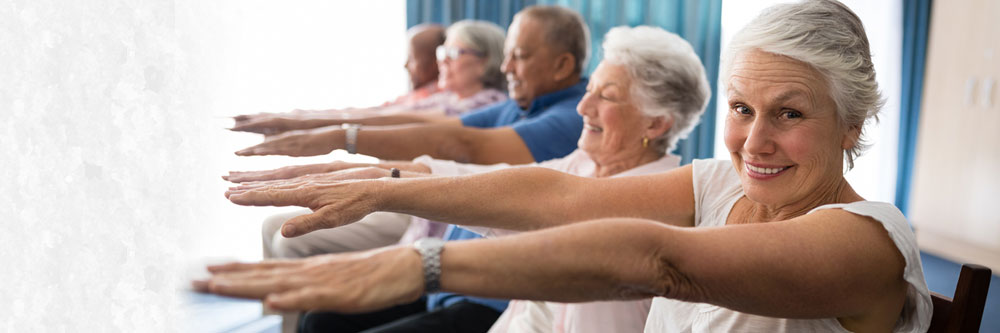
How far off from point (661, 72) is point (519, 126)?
0.60 metres

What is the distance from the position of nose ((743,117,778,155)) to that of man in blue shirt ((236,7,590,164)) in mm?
953

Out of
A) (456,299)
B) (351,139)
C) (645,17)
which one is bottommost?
(456,299)

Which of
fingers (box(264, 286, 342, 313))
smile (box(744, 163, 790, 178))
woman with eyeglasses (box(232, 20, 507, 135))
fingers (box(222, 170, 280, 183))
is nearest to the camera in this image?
fingers (box(264, 286, 342, 313))

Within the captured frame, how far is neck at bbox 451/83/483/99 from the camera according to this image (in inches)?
117

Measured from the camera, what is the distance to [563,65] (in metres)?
2.28

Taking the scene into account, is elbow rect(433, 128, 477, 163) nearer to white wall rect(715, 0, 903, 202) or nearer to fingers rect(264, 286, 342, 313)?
fingers rect(264, 286, 342, 313)

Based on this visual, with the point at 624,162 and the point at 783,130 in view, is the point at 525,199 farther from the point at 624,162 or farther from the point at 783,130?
the point at 624,162

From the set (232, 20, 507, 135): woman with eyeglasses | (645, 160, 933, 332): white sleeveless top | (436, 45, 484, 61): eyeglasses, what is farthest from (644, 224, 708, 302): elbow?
(436, 45, 484, 61): eyeglasses

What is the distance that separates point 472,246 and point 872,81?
0.55 m

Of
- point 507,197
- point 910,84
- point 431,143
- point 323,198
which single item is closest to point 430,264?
point 323,198

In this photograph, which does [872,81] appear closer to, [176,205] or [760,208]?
[760,208]

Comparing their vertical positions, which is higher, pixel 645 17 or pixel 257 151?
pixel 645 17

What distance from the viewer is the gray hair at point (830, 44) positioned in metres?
0.84

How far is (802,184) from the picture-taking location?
0.92 m
